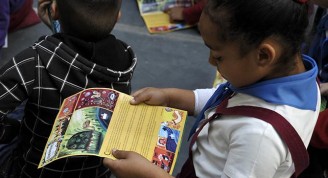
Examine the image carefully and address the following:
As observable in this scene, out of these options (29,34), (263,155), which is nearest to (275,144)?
(263,155)

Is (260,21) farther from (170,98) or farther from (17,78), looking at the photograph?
(17,78)

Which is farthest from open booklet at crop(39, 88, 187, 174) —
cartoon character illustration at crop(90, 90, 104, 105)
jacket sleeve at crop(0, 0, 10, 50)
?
jacket sleeve at crop(0, 0, 10, 50)

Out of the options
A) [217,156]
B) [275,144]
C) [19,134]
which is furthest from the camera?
[19,134]

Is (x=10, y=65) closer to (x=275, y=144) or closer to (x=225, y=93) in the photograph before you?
(x=225, y=93)

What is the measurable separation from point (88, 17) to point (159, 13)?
140 centimetres

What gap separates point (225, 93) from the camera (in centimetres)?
91

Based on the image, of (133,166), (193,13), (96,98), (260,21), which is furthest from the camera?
(193,13)

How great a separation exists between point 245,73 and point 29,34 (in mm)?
1626

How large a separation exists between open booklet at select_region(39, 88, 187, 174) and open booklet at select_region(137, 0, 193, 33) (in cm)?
132

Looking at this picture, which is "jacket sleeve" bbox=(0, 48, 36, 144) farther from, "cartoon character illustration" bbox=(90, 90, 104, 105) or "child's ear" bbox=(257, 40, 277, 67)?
"child's ear" bbox=(257, 40, 277, 67)

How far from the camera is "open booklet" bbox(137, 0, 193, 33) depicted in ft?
7.58

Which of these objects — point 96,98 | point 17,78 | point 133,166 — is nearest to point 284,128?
point 133,166

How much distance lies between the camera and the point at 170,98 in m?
1.08

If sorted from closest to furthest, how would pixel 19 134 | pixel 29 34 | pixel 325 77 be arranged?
pixel 19 134
pixel 325 77
pixel 29 34
